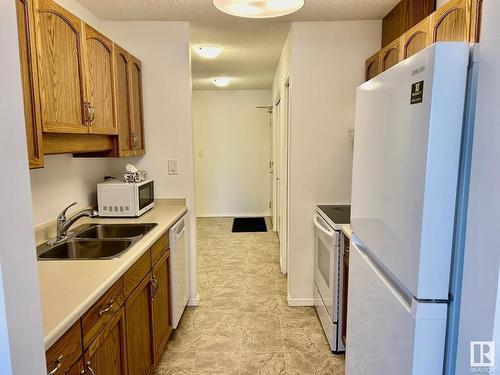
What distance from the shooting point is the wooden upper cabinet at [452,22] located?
1.40 metres

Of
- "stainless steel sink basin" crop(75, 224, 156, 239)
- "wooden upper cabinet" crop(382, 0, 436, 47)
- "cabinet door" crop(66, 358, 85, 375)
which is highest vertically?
"wooden upper cabinet" crop(382, 0, 436, 47)

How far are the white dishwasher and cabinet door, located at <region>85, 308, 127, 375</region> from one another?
84 cm

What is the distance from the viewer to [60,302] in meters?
1.16

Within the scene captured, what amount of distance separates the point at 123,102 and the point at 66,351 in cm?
174

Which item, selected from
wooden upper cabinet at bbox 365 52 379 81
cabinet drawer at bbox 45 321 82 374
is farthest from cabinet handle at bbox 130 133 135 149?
wooden upper cabinet at bbox 365 52 379 81

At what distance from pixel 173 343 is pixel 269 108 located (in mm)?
4472

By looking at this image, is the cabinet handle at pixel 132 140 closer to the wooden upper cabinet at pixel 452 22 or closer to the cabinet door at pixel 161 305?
the cabinet door at pixel 161 305

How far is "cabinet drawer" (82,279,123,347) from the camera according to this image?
1.21 m

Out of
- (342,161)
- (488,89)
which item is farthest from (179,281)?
(488,89)

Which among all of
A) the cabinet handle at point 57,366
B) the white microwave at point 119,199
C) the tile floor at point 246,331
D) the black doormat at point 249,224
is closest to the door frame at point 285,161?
the tile floor at point 246,331

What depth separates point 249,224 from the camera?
19.3ft

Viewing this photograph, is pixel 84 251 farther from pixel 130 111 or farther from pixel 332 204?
pixel 332 204

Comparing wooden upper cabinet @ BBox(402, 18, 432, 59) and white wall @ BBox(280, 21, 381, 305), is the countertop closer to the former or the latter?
white wall @ BBox(280, 21, 381, 305)

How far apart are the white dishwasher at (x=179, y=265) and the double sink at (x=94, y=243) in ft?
0.86
